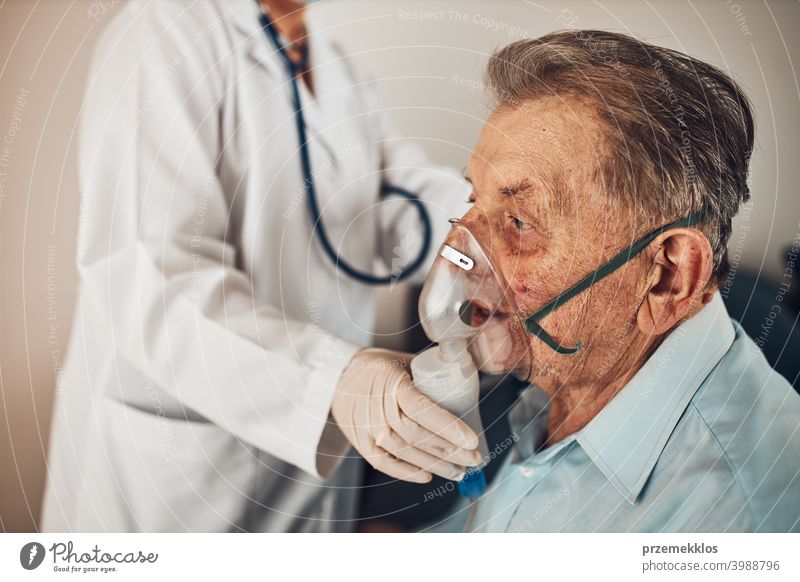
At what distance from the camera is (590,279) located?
2.19ft

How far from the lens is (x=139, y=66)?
76cm

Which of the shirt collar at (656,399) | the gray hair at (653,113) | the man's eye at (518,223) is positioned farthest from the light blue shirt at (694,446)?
the man's eye at (518,223)

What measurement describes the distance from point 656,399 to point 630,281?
6.1 inches

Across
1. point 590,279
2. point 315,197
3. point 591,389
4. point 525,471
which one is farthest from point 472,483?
point 315,197

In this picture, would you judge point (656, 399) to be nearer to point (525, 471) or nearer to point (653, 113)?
point (525, 471)

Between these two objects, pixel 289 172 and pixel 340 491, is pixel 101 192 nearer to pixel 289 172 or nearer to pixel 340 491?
pixel 289 172

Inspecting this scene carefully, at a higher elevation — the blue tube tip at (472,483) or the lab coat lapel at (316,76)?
the lab coat lapel at (316,76)

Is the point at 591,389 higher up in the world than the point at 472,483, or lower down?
Result: higher up

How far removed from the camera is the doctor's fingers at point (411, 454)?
73 centimetres

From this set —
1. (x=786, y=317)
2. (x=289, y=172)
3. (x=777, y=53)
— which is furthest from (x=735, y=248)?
(x=289, y=172)

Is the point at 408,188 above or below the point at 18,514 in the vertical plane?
above

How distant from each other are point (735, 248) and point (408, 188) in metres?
0.43

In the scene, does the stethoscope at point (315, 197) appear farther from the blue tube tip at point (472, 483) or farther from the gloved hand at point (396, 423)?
the blue tube tip at point (472, 483)

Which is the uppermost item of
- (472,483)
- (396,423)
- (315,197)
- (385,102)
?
(385,102)
